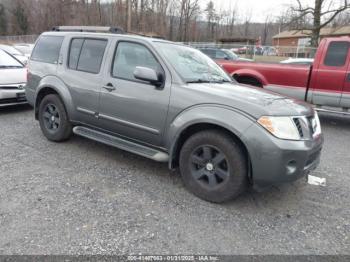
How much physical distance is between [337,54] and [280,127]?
5.12m

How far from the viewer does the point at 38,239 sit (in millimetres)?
2529

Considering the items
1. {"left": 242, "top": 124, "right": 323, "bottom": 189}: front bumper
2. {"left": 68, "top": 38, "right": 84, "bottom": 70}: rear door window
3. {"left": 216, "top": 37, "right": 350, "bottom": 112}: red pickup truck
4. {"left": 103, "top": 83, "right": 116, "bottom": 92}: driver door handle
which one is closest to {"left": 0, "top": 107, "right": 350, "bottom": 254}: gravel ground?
{"left": 242, "top": 124, "right": 323, "bottom": 189}: front bumper

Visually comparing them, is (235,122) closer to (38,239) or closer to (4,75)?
(38,239)

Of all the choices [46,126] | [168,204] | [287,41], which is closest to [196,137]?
[168,204]

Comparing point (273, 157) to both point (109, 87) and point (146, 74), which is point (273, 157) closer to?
point (146, 74)

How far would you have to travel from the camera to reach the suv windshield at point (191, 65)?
3.67m

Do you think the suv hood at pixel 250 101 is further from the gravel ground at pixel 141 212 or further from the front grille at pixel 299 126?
the gravel ground at pixel 141 212

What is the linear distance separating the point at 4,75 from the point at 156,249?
6025 millimetres

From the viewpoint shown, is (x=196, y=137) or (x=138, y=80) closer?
(x=196, y=137)

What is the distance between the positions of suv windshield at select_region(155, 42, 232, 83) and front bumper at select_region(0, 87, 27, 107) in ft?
14.4

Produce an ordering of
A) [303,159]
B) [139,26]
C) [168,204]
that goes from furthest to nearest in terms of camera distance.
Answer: [139,26] → [168,204] → [303,159]

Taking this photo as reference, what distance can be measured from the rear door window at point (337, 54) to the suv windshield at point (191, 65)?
3889 mm

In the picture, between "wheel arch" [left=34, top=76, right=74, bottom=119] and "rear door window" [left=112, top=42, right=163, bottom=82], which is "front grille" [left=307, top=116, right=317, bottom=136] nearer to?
"rear door window" [left=112, top=42, right=163, bottom=82]

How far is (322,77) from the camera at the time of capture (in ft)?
22.5
